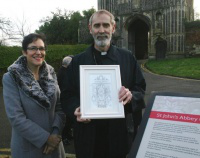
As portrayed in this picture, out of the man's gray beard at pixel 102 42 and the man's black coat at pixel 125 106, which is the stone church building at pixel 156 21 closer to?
the man's black coat at pixel 125 106

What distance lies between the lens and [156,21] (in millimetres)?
28938

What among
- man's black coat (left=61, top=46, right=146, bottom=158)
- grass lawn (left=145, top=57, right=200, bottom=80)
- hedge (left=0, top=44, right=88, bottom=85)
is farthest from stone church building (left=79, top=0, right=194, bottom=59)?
man's black coat (left=61, top=46, right=146, bottom=158)

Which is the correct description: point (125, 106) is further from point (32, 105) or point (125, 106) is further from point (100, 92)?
point (32, 105)

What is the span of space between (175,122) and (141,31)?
35.3m

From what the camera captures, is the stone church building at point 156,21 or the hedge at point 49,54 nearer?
the hedge at point 49,54

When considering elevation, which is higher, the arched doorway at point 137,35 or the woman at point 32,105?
the arched doorway at point 137,35

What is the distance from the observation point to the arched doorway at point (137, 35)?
3117cm

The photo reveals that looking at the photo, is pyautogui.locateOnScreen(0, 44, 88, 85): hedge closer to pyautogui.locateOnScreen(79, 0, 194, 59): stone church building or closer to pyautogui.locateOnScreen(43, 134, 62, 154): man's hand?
pyautogui.locateOnScreen(79, 0, 194, 59): stone church building

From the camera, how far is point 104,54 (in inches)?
119

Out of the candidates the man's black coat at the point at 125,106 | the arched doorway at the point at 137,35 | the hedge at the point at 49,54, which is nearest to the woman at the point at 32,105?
the man's black coat at the point at 125,106

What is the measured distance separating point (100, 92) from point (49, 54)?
17.3 m

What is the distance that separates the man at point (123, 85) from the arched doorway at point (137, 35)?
28605 mm

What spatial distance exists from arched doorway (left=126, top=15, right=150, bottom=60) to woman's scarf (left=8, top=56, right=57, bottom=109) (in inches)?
1136

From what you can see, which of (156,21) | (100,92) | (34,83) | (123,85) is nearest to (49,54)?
(156,21)
